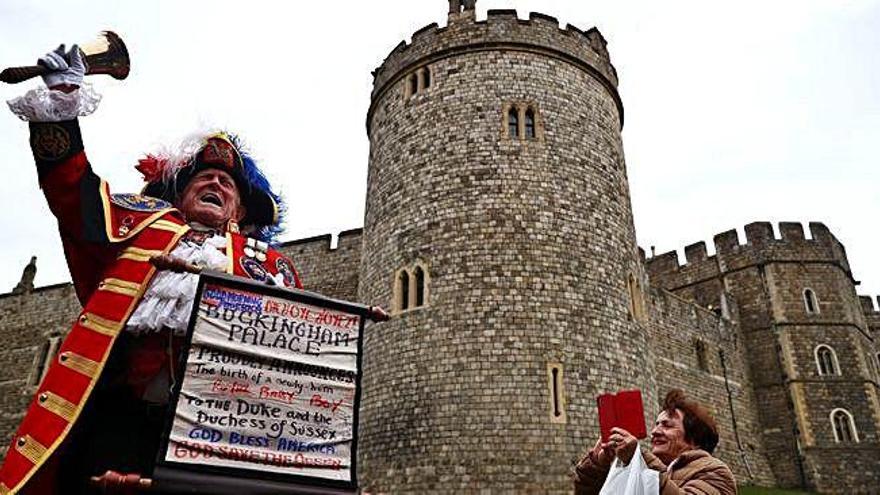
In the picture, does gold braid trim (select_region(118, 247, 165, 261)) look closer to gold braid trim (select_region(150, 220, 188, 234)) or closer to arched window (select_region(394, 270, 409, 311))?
gold braid trim (select_region(150, 220, 188, 234))

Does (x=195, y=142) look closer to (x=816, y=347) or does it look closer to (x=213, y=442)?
(x=213, y=442)

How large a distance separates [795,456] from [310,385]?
21.5m

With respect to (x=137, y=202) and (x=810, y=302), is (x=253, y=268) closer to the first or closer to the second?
(x=137, y=202)

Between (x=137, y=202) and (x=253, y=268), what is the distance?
27.7 inches

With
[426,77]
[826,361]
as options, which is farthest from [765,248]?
[426,77]

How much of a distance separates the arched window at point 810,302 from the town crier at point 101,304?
894 inches

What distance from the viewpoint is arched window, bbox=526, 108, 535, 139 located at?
1219 cm

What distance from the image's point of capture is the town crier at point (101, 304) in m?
2.78

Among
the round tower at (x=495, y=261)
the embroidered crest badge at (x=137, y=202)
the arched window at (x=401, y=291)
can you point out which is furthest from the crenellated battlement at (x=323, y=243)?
the embroidered crest badge at (x=137, y=202)

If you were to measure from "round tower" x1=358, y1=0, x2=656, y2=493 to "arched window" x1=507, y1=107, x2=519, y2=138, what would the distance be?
0.09ft

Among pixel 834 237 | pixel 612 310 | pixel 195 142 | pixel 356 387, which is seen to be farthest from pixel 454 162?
pixel 834 237

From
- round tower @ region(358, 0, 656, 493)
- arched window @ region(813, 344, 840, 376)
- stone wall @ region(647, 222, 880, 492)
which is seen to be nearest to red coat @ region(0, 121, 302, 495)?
round tower @ region(358, 0, 656, 493)

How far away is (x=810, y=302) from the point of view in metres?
22.1

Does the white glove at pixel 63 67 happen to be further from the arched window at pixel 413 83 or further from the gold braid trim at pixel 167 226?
the arched window at pixel 413 83
